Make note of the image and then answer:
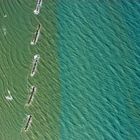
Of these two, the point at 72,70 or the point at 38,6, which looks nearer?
the point at 72,70

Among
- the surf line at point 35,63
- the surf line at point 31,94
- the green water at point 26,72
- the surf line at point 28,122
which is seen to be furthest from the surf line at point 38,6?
the surf line at point 28,122

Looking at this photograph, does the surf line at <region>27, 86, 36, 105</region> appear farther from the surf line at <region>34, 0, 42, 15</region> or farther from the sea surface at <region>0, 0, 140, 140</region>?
the surf line at <region>34, 0, 42, 15</region>

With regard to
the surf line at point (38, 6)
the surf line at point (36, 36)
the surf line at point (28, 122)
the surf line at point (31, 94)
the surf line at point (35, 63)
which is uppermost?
the surf line at point (38, 6)

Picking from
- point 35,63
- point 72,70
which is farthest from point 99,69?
point 35,63

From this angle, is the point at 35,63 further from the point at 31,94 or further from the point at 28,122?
the point at 28,122

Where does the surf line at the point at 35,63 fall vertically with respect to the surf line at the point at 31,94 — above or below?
above

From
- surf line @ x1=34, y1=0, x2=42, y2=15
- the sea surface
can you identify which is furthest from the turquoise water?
surf line @ x1=34, y1=0, x2=42, y2=15

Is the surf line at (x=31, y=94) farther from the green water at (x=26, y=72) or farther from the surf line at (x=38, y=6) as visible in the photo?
the surf line at (x=38, y=6)

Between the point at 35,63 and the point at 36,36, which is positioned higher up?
the point at 36,36
